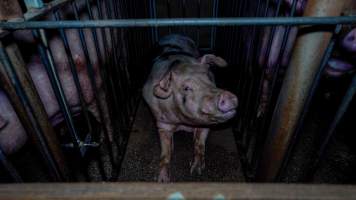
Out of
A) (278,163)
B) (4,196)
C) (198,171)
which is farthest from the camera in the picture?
(198,171)

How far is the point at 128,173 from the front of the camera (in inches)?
91.8

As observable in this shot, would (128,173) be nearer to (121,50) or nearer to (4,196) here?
(121,50)

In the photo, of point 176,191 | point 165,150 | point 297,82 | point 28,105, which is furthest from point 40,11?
point 165,150

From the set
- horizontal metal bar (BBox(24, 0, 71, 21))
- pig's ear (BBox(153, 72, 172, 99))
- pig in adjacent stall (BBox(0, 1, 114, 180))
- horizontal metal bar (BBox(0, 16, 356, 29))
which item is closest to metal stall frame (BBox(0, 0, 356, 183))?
horizontal metal bar (BBox(0, 16, 356, 29))

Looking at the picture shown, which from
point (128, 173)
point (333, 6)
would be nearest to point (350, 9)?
point (333, 6)

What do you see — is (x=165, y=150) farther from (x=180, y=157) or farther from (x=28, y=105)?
(x=28, y=105)

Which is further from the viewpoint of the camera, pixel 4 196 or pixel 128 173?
pixel 128 173

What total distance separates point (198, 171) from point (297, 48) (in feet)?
4.73

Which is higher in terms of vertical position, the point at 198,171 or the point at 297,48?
the point at 297,48

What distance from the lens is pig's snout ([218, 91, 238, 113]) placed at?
6.02 feet

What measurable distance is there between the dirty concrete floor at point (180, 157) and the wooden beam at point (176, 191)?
4.77ft

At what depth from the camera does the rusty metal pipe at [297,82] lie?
1.13 m

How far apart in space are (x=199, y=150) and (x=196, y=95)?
0.61m

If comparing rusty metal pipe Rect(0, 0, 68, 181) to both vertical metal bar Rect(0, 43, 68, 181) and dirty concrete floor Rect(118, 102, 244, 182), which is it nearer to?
vertical metal bar Rect(0, 43, 68, 181)
